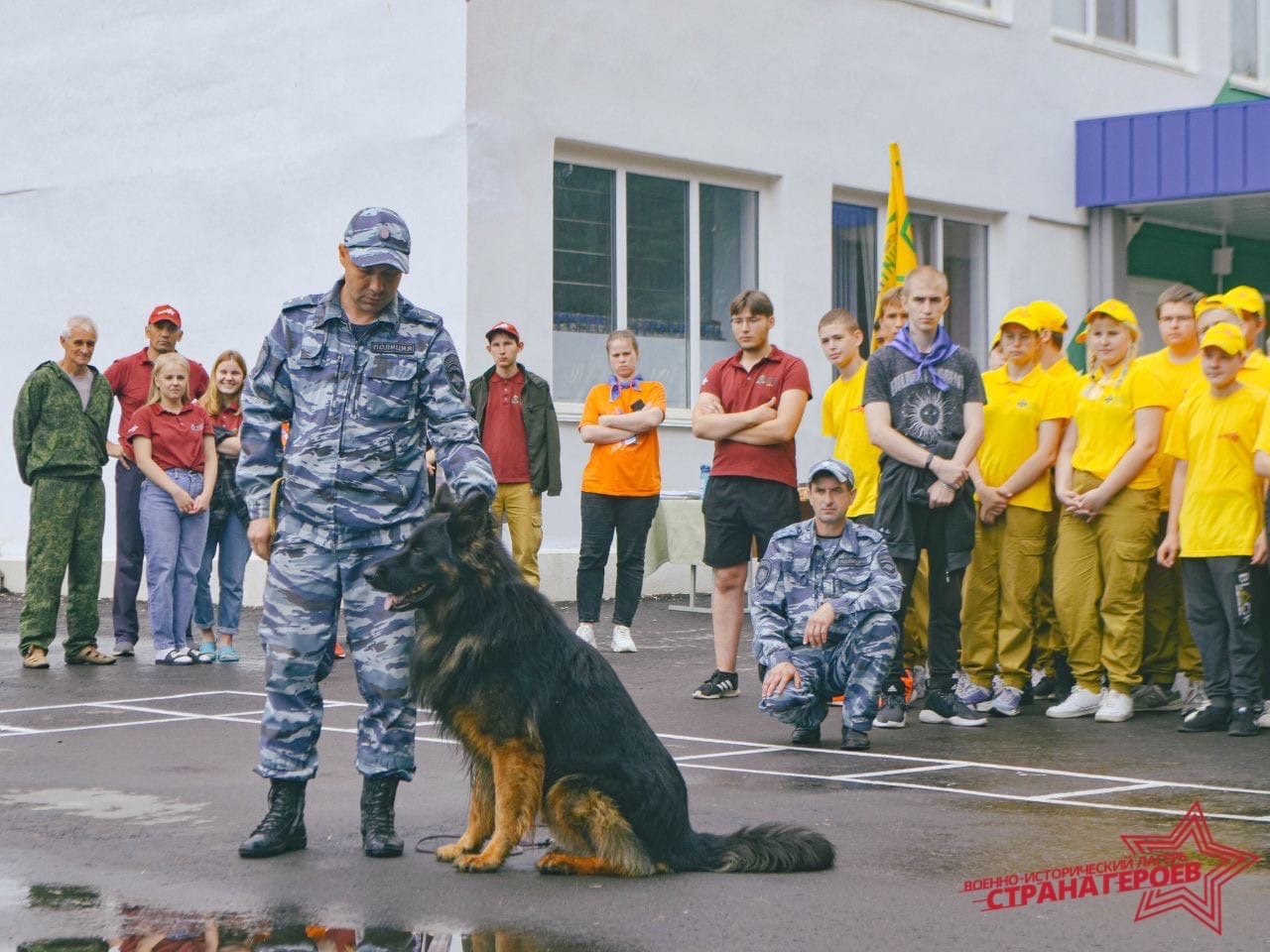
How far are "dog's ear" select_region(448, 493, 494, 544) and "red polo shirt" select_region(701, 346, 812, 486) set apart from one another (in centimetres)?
457

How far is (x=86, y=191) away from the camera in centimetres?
1906

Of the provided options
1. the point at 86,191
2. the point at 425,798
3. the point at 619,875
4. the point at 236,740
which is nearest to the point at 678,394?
the point at 86,191

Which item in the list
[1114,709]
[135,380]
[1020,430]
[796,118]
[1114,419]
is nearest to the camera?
[1114,709]

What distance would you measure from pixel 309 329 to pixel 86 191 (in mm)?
13865

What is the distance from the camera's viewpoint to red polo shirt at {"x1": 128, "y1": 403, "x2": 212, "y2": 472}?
12.3 meters

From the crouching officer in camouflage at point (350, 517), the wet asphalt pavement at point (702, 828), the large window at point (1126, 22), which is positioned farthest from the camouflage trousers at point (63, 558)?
the large window at point (1126, 22)

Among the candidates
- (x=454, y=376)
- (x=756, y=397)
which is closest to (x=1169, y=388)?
(x=756, y=397)

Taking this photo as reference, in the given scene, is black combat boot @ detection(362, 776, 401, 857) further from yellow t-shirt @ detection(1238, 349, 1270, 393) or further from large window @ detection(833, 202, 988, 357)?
large window @ detection(833, 202, 988, 357)

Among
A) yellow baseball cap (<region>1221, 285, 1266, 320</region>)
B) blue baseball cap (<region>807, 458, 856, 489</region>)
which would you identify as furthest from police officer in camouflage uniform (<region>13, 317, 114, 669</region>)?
yellow baseball cap (<region>1221, 285, 1266, 320</region>)

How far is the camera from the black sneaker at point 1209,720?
363 inches

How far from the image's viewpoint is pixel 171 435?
1226 centimetres

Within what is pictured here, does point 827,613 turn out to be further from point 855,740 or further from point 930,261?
point 930,261

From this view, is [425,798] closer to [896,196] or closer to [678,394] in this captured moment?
[896,196]

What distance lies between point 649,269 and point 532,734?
12632 millimetres
